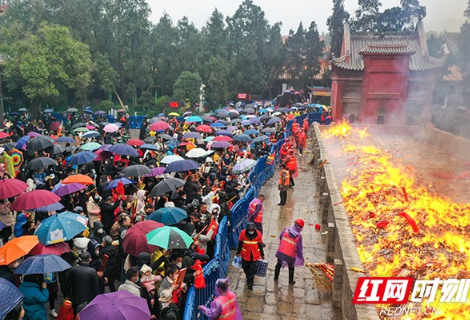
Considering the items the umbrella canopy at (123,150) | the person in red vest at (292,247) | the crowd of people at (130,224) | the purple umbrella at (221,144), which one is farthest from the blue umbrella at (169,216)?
the purple umbrella at (221,144)

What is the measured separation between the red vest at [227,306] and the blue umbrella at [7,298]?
97.8 inches

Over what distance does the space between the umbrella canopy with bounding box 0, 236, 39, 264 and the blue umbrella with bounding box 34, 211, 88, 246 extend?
42 cm

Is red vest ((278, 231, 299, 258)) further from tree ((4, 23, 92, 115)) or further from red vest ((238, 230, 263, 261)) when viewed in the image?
tree ((4, 23, 92, 115))

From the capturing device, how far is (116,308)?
4.49 metres

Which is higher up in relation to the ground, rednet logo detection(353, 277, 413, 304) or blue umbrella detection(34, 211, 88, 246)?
blue umbrella detection(34, 211, 88, 246)

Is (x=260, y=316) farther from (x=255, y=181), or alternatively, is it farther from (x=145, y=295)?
(x=255, y=181)

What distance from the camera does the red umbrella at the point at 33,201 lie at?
26.2 feet

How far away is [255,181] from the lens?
14758 mm

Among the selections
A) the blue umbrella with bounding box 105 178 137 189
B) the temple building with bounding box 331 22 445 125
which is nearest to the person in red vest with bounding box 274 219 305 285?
the blue umbrella with bounding box 105 178 137 189

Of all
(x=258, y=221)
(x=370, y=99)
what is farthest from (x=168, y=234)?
(x=370, y=99)

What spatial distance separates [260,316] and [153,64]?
37498mm

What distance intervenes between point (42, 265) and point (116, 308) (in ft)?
6.08

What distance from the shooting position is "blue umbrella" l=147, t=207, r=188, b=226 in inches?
306

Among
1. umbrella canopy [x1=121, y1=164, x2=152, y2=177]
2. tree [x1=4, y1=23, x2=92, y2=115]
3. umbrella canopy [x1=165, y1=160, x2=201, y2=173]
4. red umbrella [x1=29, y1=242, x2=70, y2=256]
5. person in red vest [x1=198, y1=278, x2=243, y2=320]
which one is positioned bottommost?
person in red vest [x1=198, y1=278, x2=243, y2=320]
